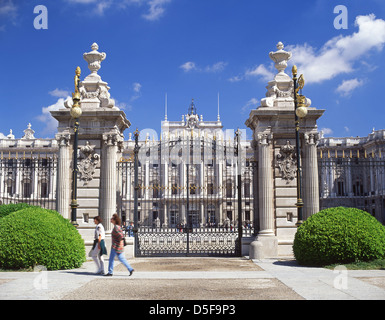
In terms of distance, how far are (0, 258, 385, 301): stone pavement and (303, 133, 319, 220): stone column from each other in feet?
13.8

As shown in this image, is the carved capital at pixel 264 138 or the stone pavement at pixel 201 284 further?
the carved capital at pixel 264 138

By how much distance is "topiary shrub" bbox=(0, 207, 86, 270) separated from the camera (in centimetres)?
1265

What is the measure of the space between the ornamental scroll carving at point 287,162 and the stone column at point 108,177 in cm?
694

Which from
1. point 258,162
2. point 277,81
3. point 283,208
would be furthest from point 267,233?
point 277,81

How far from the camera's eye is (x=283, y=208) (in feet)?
58.7

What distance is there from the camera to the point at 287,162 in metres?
18.1

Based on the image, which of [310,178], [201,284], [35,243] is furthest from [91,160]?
[201,284]

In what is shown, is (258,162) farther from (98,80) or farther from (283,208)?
(98,80)

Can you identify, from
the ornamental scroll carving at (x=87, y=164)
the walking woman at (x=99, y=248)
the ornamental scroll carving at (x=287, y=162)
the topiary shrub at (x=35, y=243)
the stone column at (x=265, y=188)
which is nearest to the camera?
the walking woman at (x=99, y=248)

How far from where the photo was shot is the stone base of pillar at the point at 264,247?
17.1 m

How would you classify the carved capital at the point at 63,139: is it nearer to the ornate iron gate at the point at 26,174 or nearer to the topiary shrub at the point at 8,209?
the ornate iron gate at the point at 26,174

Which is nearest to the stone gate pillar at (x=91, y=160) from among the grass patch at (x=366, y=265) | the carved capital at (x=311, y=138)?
the carved capital at (x=311, y=138)
